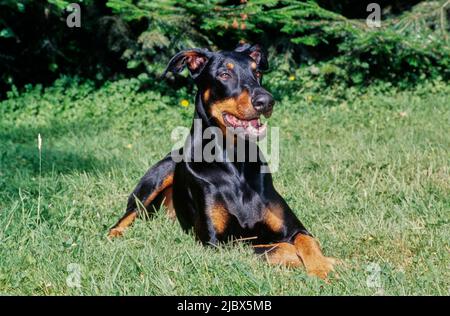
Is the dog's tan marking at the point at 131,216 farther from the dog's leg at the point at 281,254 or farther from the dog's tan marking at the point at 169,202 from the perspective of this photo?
the dog's leg at the point at 281,254

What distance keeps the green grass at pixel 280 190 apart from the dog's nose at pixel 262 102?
0.73 meters

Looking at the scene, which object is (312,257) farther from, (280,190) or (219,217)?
(280,190)

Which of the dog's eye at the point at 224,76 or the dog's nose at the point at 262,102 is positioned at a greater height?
the dog's eye at the point at 224,76

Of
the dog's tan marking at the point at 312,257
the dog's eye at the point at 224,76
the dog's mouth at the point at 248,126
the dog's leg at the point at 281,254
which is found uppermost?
the dog's eye at the point at 224,76

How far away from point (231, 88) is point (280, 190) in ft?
4.09

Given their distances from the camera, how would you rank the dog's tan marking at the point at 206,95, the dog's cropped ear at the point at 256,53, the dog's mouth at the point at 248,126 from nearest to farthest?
the dog's mouth at the point at 248,126, the dog's tan marking at the point at 206,95, the dog's cropped ear at the point at 256,53

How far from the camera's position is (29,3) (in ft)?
29.2

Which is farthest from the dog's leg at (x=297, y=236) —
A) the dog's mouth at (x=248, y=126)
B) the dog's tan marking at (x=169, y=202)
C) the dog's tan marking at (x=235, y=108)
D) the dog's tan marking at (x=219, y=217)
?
the dog's tan marking at (x=169, y=202)

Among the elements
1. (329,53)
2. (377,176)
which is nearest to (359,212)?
(377,176)

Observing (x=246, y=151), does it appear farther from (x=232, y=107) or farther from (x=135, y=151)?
(x=135, y=151)

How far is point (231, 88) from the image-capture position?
3775 millimetres

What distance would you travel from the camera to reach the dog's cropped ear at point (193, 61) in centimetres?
407

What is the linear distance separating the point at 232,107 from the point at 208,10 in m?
4.31
